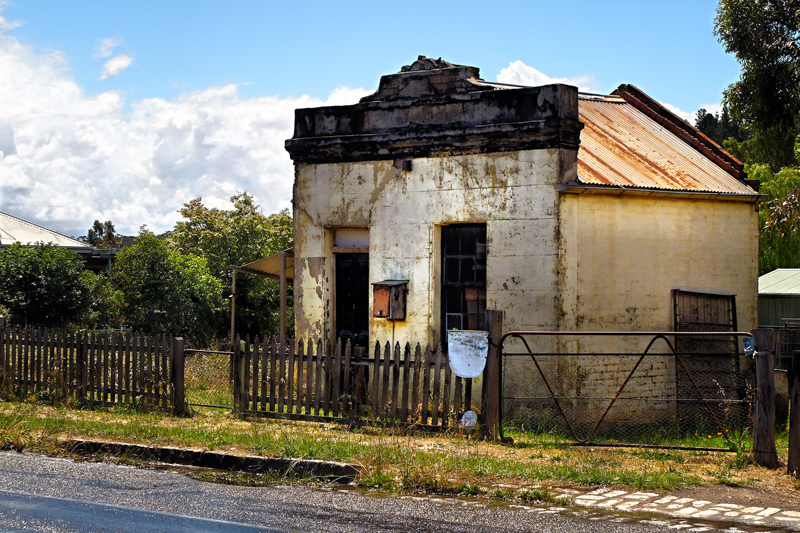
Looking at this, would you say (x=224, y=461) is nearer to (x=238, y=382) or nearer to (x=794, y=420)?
(x=238, y=382)

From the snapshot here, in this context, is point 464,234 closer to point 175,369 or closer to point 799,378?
point 175,369

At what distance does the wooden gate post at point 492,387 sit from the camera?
35.4 ft

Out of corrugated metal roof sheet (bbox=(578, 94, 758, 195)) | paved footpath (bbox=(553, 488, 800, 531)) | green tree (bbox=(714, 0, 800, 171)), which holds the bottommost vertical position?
paved footpath (bbox=(553, 488, 800, 531))

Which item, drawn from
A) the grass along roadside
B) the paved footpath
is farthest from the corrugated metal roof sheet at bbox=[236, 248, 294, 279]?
the paved footpath

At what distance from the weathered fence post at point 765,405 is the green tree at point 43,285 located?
882 inches

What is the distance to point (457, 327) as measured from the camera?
1413 cm

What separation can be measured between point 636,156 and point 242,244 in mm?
28378

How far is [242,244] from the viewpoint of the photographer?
41469mm

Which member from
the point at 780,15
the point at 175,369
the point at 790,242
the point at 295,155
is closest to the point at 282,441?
the point at 175,369

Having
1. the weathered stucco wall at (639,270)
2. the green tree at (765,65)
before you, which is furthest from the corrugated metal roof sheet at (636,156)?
the green tree at (765,65)

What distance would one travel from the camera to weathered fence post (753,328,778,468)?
9133 mm

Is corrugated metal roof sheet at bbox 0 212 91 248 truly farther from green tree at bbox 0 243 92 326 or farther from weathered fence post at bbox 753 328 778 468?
weathered fence post at bbox 753 328 778 468

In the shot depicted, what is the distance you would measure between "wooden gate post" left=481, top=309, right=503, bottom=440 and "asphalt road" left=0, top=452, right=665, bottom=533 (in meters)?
2.88

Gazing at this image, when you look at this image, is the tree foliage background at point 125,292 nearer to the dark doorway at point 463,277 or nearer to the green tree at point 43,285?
the green tree at point 43,285
